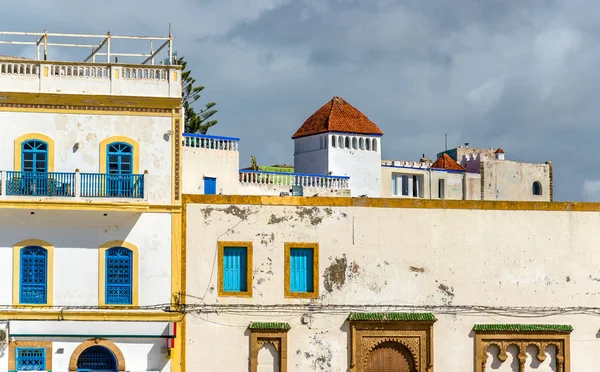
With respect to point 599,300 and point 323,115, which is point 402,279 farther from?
point 323,115

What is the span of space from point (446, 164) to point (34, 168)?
76.3 ft

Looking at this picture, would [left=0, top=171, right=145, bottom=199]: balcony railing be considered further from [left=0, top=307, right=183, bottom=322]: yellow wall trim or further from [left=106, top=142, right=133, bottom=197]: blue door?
[left=0, top=307, right=183, bottom=322]: yellow wall trim

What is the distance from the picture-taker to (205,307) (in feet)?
108

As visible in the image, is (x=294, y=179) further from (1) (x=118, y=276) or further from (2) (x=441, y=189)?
(2) (x=441, y=189)

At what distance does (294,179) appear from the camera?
40.8 meters

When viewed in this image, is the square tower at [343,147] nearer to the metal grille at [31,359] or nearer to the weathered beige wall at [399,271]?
the weathered beige wall at [399,271]

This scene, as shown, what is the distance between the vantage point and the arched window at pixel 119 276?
3225 centimetres

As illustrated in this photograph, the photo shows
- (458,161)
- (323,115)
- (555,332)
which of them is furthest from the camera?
(458,161)

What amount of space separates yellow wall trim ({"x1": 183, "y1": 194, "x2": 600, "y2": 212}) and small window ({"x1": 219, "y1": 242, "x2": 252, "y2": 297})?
48.1 inches

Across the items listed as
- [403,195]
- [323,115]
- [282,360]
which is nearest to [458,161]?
Result: [403,195]

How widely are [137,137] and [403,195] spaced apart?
59.9 feet

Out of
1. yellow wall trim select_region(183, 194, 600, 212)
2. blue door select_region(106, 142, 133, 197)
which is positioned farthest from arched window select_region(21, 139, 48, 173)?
yellow wall trim select_region(183, 194, 600, 212)

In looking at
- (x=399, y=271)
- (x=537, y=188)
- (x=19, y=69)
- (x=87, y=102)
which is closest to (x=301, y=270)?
(x=399, y=271)

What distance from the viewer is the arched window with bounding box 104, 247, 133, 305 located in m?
32.2
